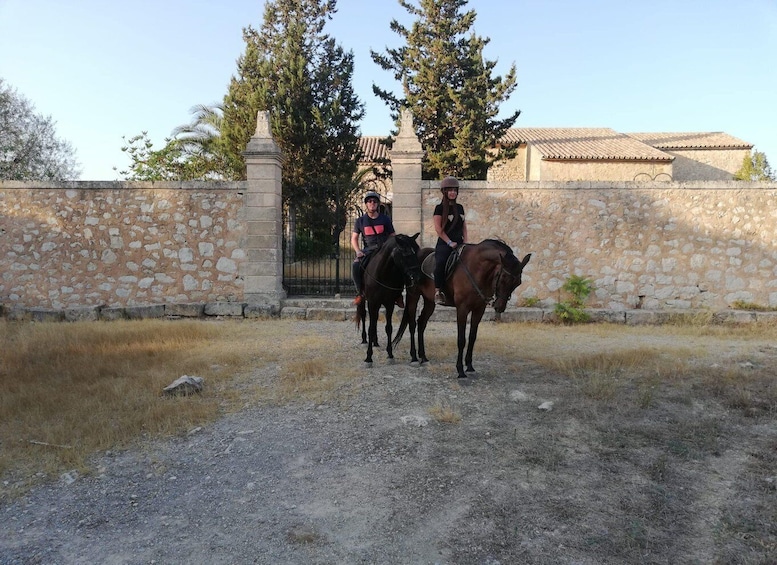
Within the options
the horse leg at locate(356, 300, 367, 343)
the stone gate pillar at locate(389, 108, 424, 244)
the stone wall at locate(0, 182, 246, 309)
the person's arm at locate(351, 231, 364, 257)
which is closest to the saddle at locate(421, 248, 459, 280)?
the person's arm at locate(351, 231, 364, 257)

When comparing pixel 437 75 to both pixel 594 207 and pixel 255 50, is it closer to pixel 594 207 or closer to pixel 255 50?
pixel 255 50

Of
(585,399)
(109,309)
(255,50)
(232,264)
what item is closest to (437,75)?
(255,50)

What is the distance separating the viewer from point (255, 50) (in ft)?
57.5

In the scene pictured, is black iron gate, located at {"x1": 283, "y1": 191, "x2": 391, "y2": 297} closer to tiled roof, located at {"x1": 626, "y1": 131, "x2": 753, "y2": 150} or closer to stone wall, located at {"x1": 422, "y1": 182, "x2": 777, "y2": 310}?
stone wall, located at {"x1": 422, "y1": 182, "x2": 777, "y2": 310}

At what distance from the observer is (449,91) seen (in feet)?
64.7

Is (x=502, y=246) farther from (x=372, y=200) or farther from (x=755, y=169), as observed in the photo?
(x=755, y=169)

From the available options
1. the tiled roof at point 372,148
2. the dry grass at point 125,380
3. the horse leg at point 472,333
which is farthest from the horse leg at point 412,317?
the tiled roof at point 372,148

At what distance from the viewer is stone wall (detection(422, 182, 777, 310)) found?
32.9 ft

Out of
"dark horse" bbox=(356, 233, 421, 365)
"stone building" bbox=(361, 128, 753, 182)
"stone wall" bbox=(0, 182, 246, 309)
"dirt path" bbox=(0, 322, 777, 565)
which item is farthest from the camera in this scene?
"stone building" bbox=(361, 128, 753, 182)

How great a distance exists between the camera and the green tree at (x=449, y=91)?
64.2 ft

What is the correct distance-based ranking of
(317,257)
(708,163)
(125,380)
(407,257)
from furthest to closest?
(708,163) → (317,257) → (407,257) → (125,380)

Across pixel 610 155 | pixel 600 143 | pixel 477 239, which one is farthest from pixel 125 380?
pixel 600 143

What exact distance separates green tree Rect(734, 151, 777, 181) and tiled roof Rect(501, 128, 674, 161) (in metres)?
5.77

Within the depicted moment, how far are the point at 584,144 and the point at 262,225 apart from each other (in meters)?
20.3
